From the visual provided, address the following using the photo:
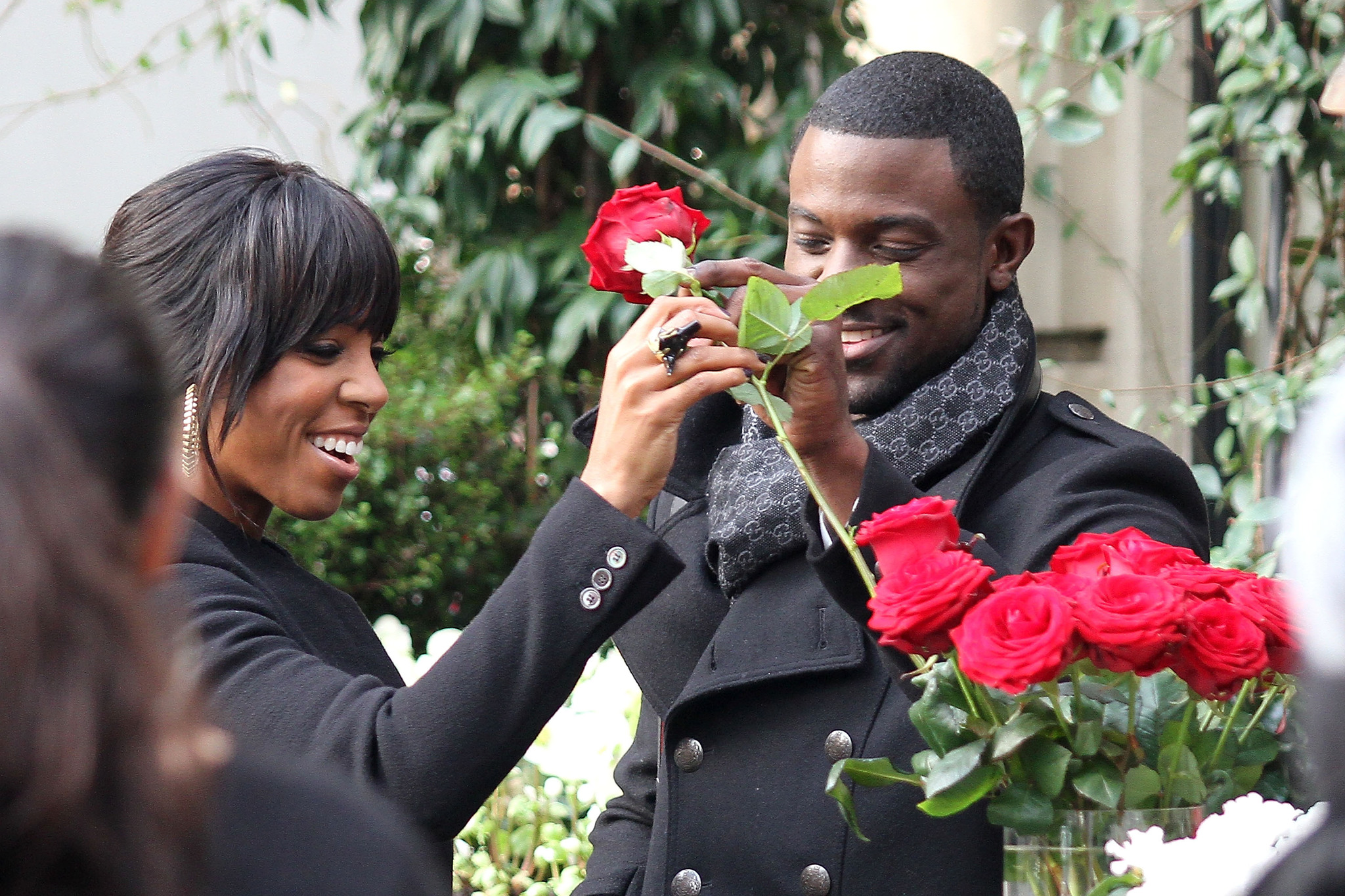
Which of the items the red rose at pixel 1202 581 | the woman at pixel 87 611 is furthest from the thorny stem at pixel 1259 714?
the woman at pixel 87 611

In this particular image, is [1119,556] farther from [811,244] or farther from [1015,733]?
[811,244]

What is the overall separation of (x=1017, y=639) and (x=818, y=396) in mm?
410

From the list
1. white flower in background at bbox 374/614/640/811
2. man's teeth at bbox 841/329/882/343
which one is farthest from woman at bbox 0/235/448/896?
white flower in background at bbox 374/614/640/811

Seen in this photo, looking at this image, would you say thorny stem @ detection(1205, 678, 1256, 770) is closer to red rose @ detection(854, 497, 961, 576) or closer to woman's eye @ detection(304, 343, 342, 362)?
red rose @ detection(854, 497, 961, 576)

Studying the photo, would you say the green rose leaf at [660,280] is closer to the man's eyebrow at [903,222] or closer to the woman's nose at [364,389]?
the man's eyebrow at [903,222]

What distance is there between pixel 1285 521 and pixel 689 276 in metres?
0.90

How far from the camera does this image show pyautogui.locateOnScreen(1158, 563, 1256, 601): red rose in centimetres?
122

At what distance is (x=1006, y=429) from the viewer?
170cm

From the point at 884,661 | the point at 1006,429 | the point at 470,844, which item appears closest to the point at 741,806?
the point at 884,661

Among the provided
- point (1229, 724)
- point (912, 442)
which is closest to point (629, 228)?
point (912, 442)

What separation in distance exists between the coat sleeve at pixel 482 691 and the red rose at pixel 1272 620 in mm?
529

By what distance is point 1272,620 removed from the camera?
1212 millimetres

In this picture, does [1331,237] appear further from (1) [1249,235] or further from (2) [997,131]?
(2) [997,131]

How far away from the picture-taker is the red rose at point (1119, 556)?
1.26 meters
